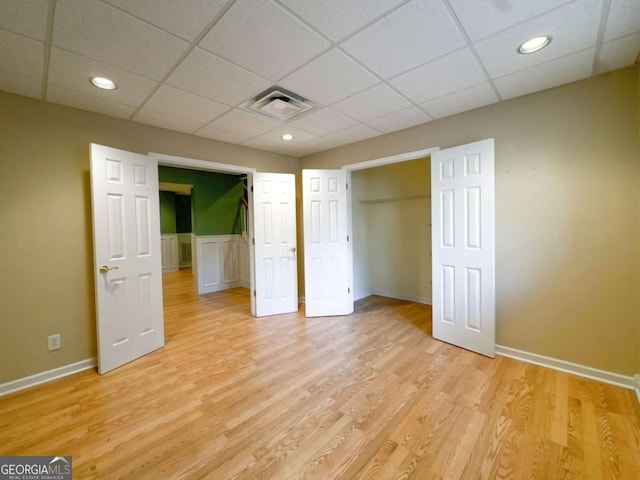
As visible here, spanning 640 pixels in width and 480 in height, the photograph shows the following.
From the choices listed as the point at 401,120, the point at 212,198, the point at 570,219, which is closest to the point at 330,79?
the point at 401,120

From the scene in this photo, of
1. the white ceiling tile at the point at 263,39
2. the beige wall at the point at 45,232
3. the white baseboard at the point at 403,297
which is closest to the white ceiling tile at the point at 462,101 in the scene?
the white ceiling tile at the point at 263,39

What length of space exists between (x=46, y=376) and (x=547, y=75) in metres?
4.83

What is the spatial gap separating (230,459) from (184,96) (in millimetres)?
2678

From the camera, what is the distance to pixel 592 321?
213cm

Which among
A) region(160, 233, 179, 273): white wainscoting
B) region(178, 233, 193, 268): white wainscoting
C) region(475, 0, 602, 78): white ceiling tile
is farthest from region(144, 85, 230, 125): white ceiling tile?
region(178, 233, 193, 268): white wainscoting

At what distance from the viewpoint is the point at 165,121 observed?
277cm

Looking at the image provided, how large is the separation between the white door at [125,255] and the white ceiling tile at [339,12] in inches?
84.9

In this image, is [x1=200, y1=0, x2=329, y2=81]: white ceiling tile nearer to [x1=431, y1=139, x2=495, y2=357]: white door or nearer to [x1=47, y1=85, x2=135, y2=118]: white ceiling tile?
[x1=47, y1=85, x2=135, y2=118]: white ceiling tile

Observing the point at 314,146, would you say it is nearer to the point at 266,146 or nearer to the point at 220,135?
the point at 266,146

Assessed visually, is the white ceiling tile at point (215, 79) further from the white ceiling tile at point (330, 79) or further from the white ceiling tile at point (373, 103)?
the white ceiling tile at point (373, 103)

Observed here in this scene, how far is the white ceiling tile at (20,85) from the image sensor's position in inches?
74.9

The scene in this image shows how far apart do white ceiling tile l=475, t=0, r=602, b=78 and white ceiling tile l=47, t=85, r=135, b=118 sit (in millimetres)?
2967

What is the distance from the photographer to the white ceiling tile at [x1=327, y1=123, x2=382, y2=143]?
3.11m

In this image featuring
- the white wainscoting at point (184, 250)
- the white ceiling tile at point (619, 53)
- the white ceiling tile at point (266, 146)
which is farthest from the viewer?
the white wainscoting at point (184, 250)
